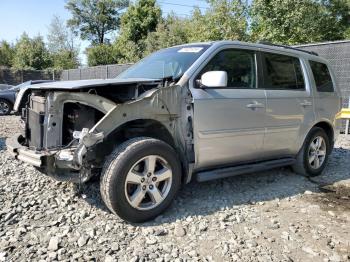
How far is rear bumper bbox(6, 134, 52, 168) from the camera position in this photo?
141 inches

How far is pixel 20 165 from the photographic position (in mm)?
5613

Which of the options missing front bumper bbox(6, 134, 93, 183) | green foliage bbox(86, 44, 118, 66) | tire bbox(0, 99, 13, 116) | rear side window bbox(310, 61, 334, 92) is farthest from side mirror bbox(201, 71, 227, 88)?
green foliage bbox(86, 44, 118, 66)

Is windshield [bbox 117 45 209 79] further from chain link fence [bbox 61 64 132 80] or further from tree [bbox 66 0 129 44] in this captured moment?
tree [bbox 66 0 129 44]

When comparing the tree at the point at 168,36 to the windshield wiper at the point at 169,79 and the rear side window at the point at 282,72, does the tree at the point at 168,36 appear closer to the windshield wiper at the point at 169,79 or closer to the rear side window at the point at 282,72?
the rear side window at the point at 282,72

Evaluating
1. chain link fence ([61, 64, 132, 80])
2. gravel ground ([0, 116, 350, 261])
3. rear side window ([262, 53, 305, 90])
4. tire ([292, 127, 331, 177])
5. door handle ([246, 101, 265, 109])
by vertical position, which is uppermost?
chain link fence ([61, 64, 132, 80])

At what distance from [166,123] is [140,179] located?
2.24 feet

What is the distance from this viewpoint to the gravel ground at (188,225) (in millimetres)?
3301

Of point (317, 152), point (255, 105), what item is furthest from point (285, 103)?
point (317, 152)

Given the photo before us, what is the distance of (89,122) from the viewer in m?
3.94

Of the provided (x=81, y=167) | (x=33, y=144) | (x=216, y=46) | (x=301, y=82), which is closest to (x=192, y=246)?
(x=81, y=167)

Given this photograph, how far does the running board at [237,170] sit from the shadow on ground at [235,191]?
0.32 meters

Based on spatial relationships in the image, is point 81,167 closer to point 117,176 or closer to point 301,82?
point 117,176

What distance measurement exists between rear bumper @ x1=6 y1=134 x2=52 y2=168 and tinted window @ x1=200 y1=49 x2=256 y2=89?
6.45ft

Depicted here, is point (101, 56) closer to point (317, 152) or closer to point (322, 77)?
point (322, 77)
